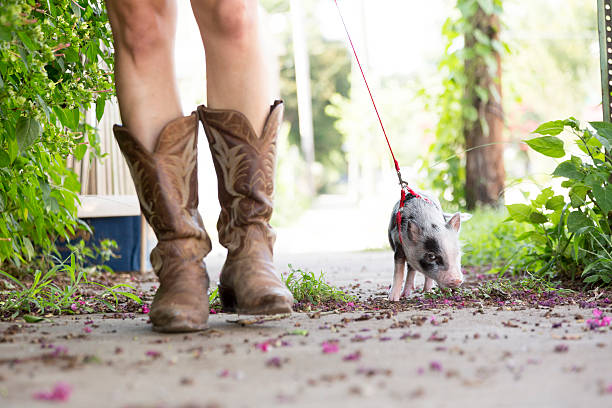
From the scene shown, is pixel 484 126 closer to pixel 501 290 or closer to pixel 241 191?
pixel 501 290

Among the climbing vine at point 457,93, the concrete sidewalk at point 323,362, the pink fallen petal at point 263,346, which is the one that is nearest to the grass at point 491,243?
the climbing vine at point 457,93

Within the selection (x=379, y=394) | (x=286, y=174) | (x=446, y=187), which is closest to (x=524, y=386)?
(x=379, y=394)

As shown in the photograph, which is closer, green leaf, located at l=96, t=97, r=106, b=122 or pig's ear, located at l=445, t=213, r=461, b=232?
green leaf, located at l=96, t=97, r=106, b=122

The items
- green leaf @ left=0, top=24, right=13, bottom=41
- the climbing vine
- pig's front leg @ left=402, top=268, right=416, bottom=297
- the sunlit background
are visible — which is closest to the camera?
green leaf @ left=0, top=24, right=13, bottom=41

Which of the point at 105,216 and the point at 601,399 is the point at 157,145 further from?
the point at 105,216

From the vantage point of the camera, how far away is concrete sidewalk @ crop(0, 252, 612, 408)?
124 cm

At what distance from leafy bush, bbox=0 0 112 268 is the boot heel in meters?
0.77

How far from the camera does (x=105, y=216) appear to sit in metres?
4.16

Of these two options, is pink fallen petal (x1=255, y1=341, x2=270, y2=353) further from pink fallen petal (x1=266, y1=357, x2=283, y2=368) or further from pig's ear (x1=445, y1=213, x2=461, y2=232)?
pig's ear (x1=445, y1=213, x2=461, y2=232)

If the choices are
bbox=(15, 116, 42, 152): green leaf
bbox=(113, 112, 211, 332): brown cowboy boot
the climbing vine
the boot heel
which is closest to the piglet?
the boot heel

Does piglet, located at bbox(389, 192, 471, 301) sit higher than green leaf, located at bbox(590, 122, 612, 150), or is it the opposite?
green leaf, located at bbox(590, 122, 612, 150)

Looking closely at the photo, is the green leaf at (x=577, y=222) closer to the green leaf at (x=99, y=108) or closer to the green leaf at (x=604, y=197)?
the green leaf at (x=604, y=197)

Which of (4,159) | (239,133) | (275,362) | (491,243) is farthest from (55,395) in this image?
(491,243)

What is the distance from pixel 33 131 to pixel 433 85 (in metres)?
5.71
